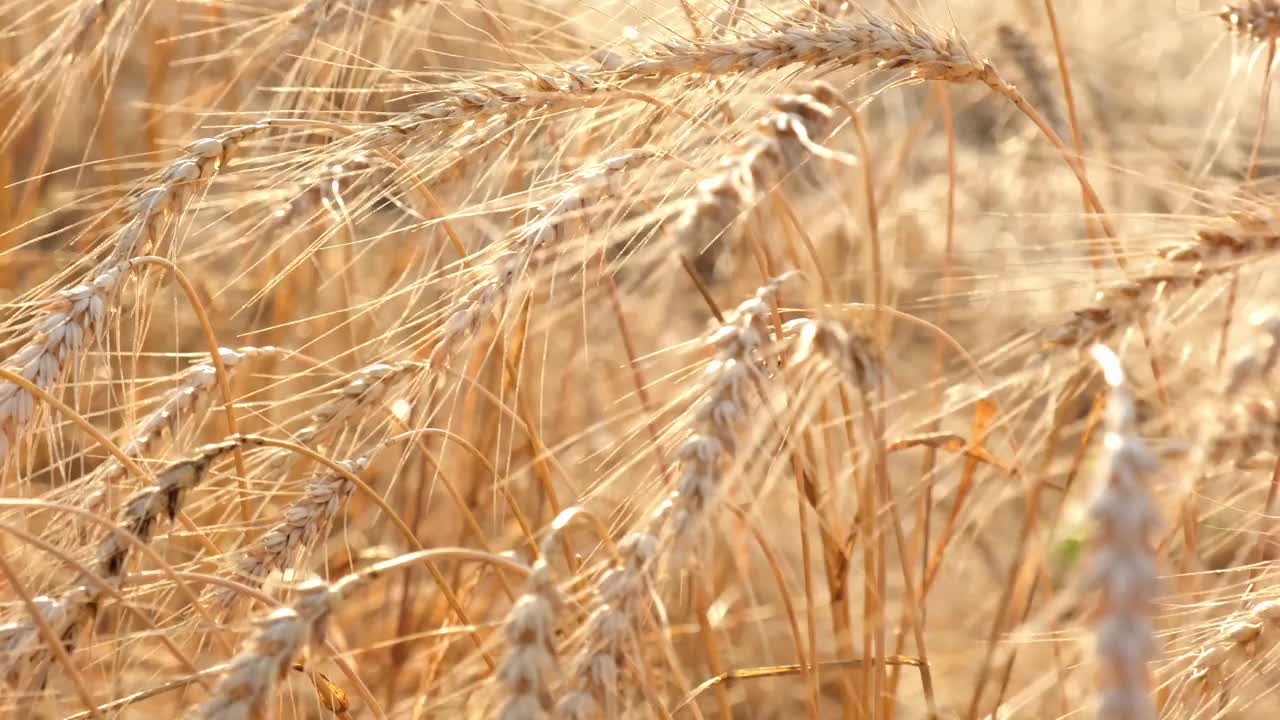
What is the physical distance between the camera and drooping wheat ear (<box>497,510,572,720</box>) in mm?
622

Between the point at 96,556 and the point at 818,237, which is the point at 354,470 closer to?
the point at 96,556

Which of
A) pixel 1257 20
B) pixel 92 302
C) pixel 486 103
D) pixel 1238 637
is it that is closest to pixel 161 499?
pixel 92 302

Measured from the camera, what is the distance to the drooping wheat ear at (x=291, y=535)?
36.0 inches

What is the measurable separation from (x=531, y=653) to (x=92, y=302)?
1.74 feet

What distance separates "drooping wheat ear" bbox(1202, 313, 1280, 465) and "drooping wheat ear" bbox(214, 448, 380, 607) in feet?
2.24

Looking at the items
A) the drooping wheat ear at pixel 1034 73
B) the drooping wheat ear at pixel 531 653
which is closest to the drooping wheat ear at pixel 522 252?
the drooping wheat ear at pixel 531 653

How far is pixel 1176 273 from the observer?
83cm

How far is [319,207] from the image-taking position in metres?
1.25

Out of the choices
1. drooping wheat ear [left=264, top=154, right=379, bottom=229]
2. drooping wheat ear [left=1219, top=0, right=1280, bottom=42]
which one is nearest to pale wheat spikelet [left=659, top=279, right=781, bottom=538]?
drooping wheat ear [left=264, top=154, right=379, bottom=229]

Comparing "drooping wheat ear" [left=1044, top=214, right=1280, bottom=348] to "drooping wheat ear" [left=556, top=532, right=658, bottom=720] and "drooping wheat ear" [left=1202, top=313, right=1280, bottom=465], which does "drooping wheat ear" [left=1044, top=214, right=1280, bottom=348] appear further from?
"drooping wheat ear" [left=556, top=532, right=658, bottom=720]

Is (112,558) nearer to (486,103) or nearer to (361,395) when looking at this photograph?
(361,395)

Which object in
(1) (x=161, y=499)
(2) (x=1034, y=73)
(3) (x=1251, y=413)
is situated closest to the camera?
(1) (x=161, y=499)

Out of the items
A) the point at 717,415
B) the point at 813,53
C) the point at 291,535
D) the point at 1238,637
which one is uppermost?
the point at 813,53

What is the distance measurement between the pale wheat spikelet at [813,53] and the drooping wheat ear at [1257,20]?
452mm
